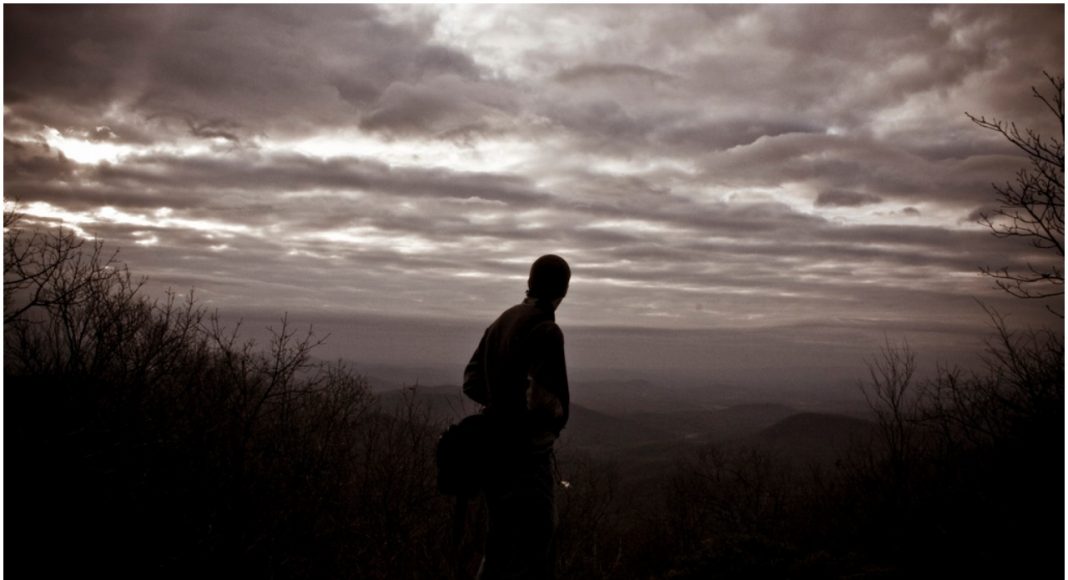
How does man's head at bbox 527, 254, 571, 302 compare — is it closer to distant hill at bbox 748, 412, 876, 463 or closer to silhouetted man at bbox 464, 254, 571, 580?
silhouetted man at bbox 464, 254, 571, 580

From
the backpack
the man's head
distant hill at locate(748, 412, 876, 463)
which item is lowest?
distant hill at locate(748, 412, 876, 463)

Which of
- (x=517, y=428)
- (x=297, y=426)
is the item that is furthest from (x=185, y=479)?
(x=517, y=428)

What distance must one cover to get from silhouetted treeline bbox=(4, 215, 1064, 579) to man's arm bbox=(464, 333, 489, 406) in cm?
98

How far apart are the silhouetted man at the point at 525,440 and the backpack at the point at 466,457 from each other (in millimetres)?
63

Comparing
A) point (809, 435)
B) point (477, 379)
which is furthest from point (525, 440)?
point (809, 435)

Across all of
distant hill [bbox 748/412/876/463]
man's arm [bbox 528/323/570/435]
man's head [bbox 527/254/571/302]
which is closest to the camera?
man's arm [bbox 528/323/570/435]

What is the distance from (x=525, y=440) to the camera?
3.23m

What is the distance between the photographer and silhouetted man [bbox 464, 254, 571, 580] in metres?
3.20

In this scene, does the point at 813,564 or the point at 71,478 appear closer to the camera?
the point at 813,564

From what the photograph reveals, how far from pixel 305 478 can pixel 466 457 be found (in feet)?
58.7

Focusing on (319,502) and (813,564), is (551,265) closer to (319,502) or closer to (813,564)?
(813,564)

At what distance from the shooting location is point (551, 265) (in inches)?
135

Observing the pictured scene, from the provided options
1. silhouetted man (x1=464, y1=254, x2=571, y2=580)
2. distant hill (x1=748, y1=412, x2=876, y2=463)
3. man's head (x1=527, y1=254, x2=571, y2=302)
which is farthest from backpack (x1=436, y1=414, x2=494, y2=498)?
distant hill (x1=748, y1=412, x2=876, y2=463)

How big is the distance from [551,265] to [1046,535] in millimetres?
8657
